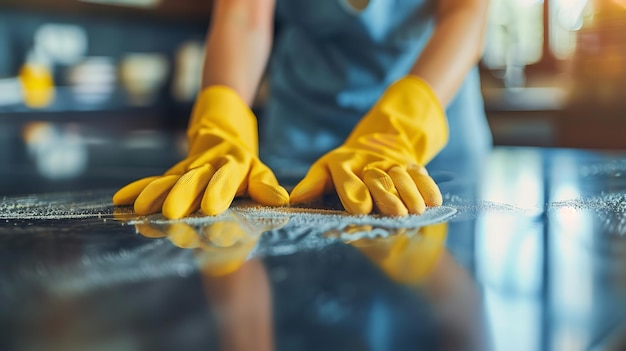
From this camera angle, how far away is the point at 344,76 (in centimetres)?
131

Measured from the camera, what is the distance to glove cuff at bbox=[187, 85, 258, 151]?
3.14 feet

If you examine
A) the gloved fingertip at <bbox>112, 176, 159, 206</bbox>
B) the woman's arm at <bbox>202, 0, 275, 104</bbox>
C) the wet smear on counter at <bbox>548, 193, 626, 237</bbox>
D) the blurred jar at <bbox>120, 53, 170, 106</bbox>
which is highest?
the woman's arm at <bbox>202, 0, 275, 104</bbox>

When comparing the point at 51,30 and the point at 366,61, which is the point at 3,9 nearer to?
the point at 51,30

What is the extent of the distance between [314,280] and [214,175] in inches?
13.5

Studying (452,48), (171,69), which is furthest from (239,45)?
(171,69)

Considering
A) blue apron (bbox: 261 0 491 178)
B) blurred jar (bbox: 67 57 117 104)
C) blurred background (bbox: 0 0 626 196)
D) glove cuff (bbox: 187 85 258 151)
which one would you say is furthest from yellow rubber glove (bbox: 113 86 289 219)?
blurred jar (bbox: 67 57 117 104)

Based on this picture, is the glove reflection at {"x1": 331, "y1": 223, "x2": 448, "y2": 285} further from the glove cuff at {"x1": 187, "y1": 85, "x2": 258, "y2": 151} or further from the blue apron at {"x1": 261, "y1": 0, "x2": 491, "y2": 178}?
the blue apron at {"x1": 261, "y1": 0, "x2": 491, "y2": 178}

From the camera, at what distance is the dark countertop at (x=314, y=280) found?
302 mm

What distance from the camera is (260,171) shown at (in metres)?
0.80

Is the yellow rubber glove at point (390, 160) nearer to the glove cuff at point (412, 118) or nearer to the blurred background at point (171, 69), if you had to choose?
the glove cuff at point (412, 118)

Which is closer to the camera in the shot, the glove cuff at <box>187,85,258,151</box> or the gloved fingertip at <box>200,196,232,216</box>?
the gloved fingertip at <box>200,196,232,216</box>

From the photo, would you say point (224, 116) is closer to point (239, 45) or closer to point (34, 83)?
point (239, 45)

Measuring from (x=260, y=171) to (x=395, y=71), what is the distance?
580mm

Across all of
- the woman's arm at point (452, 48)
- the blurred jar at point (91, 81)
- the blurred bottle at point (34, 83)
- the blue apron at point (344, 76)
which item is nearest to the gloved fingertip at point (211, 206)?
the woman's arm at point (452, 48)
